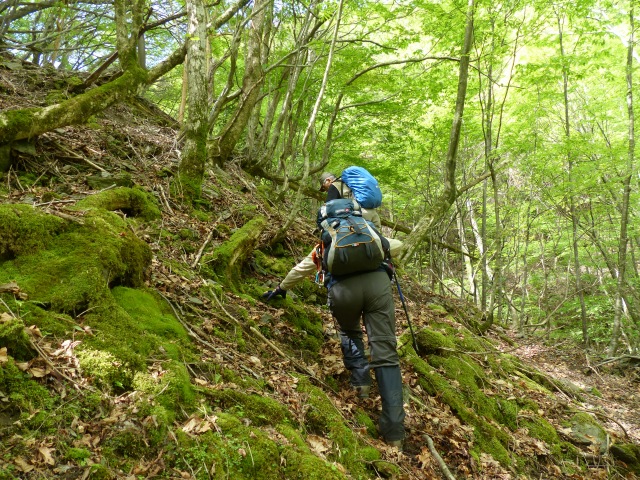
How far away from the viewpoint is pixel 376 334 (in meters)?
4.23

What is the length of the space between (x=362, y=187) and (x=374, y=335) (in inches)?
68.2

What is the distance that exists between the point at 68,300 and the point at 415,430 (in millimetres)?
3713

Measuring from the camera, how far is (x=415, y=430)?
14.6 ft

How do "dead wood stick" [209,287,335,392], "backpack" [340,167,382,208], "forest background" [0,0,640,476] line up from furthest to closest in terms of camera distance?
1. "forest background" [0,0,640,476]
2. "backpack" [340,167,382,208]
3. "dead wood stick" [209,287,335,392]

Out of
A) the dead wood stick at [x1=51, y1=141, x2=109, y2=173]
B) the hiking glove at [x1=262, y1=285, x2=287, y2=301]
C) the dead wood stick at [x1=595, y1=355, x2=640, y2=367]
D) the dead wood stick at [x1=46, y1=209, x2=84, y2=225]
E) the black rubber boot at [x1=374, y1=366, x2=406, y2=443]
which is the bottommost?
the dead wood stick at [x1=595, y1=355, x2=640, y2=367]

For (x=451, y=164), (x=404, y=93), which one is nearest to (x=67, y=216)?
(x=451, y=164)

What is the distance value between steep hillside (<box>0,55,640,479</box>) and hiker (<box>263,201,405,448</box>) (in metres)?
0.26

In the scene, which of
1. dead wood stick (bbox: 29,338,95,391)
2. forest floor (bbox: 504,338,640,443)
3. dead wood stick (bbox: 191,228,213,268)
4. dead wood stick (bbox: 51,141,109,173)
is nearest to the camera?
dead wood stick (bbox: 29,338,95,391)

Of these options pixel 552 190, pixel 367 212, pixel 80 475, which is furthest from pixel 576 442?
pixel 552 190

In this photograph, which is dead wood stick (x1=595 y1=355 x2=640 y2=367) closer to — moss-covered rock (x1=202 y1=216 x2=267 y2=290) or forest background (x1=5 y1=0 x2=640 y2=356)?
forest background (x1=5 y1=0 x2=640 y2=356)

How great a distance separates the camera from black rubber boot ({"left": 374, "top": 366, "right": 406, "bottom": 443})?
398cm

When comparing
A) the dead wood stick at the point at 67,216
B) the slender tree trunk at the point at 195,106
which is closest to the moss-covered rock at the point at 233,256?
the slender tree trunk at the point at 195,106

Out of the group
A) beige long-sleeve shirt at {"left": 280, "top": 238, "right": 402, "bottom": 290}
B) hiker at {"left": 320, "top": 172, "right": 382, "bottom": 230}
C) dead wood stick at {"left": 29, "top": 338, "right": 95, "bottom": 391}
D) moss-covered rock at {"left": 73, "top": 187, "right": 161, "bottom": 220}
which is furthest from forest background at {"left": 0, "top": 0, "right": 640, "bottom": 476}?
dead wood stick at {"left": 29, "top": 338, "right": 95, "bottom": 391}

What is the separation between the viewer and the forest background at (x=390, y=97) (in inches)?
266
